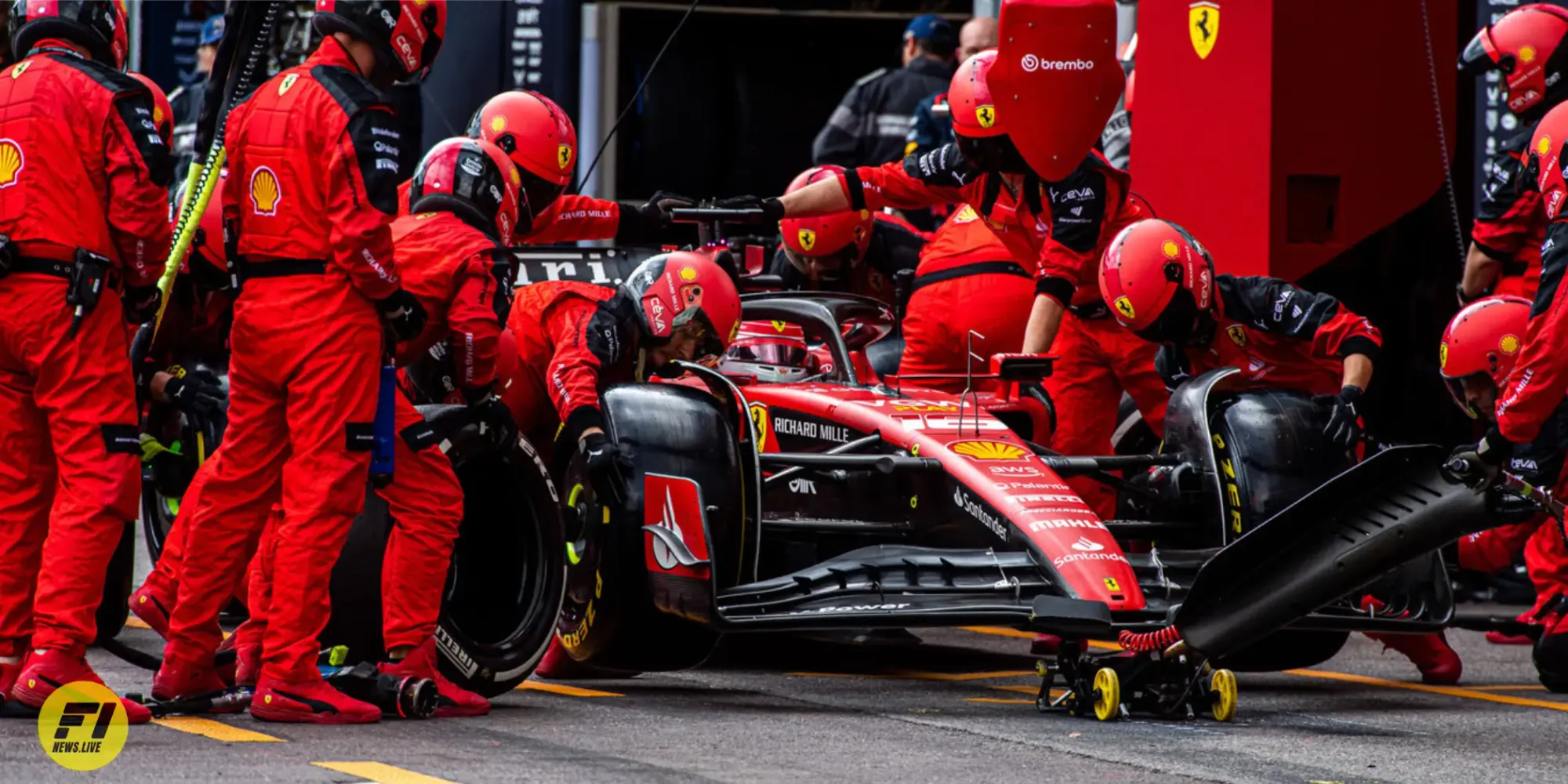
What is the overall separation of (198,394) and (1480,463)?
4.26 metres

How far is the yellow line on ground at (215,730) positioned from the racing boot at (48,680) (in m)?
0.07

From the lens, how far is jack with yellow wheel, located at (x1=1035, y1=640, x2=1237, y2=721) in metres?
6.64

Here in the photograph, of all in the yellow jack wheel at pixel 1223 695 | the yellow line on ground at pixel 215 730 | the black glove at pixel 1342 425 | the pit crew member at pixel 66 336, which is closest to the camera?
the yellow line on ground at pixel 215 730

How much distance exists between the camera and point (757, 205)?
9.16 m

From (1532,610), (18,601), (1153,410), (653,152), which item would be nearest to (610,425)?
(18,601)

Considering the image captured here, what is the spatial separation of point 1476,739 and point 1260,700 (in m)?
1.03

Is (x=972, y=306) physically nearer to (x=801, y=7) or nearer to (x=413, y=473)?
(x=413, y=473)

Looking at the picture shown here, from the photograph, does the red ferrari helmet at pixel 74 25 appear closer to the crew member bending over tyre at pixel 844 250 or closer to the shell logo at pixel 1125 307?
the shell logo at pixel 1125 307

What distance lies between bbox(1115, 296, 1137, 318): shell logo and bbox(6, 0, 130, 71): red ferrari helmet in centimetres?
349

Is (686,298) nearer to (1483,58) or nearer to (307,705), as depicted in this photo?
(307,705)

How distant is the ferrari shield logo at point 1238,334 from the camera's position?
8.31 metres

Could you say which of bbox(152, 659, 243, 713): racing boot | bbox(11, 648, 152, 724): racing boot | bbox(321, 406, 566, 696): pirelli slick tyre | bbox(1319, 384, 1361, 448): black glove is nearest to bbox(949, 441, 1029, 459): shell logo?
bbox(1319, 384, 1361, 448): black glove

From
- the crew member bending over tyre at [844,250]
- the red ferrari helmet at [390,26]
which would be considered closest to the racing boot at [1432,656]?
the crew member bending over tyre at [844,250]

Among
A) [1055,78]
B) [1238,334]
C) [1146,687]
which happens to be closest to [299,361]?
[1146,687]
